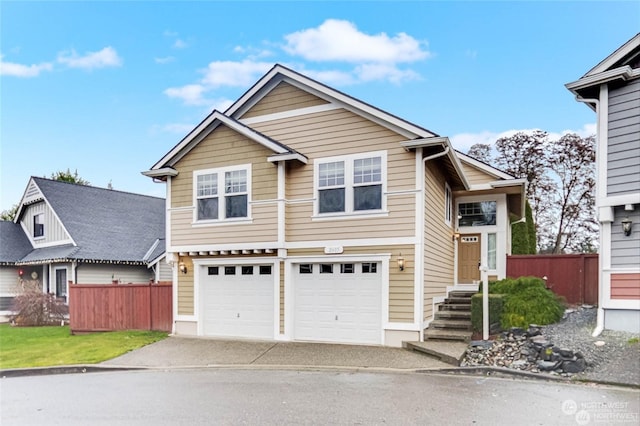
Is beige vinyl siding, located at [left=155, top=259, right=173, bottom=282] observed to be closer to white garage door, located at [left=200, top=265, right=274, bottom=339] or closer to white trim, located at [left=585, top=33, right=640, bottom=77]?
white garage door, located at [left=200, top=265, right=274, bottom=339]

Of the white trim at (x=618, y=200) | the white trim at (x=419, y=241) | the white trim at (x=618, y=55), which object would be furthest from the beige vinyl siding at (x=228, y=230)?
the white trim at (x=618, y=55)

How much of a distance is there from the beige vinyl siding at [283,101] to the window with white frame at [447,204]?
4734 millimetres

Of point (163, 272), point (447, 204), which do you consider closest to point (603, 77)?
point (447, 204)

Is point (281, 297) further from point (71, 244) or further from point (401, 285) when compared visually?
point (71, 244)

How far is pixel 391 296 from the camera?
10570 millimetres

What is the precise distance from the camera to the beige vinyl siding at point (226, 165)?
38.4ft

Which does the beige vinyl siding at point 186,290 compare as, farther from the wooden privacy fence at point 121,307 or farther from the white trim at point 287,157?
the white trim at point 287,157

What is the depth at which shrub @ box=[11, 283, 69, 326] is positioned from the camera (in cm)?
1744

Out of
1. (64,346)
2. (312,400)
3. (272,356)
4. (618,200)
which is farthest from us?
(64,346)

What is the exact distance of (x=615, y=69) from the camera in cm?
945

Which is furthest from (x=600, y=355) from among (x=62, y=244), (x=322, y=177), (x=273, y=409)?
(x=62, y=244)

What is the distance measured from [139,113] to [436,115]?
47.6 ft

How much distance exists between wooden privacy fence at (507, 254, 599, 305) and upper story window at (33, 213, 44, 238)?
68.3 feet

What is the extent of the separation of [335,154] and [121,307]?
845 cm
